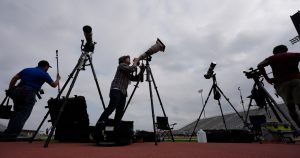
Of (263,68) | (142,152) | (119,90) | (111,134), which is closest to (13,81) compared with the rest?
(119,90)

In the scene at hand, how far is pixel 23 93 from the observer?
4.14 m

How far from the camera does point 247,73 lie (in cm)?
462

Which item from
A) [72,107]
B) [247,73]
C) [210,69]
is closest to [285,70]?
[247,73]

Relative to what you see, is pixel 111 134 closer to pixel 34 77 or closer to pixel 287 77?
pixel 34 77

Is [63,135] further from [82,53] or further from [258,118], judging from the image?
[258,118]

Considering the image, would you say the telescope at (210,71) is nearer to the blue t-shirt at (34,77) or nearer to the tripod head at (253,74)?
the tripod head at (253,74)

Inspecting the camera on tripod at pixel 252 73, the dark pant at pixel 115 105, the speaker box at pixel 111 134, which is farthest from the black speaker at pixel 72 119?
the camera on tripod at pixel 252 73

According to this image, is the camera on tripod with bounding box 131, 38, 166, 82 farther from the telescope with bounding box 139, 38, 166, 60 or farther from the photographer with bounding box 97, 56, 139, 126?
the photographer with bounding box 97, 56, 139, 126

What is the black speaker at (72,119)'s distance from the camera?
182 inches

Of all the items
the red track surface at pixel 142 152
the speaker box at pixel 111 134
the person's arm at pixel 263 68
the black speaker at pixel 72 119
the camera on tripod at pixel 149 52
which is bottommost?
the red track surface at pixel 142 152

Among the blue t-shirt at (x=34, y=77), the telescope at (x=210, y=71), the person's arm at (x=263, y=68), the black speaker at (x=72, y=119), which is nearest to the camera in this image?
the person's arm at (x=263, y=68)

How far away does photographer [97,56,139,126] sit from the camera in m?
3.65

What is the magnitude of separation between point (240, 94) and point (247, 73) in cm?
2583

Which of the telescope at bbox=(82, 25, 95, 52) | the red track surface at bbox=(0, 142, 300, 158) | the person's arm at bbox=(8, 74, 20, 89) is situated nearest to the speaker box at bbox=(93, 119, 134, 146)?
the red track surface at bbox=(0, 142, 300, 158)
